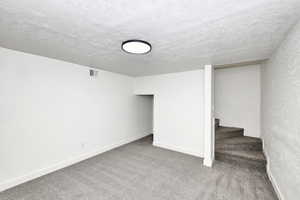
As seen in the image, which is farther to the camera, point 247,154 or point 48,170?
point 247,154

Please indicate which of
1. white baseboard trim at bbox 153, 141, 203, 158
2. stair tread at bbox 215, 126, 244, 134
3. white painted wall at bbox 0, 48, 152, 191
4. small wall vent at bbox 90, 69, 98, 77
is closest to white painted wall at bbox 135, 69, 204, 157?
white baseboard trim at bbox 153, 141, 203, 158

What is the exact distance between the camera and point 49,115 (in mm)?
2654

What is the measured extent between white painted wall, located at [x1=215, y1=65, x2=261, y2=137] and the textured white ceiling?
1.67 metres

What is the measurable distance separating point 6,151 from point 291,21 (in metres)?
4.34

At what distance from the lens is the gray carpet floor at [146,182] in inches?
78.5

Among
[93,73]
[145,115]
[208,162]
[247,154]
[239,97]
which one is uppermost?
[93,73]

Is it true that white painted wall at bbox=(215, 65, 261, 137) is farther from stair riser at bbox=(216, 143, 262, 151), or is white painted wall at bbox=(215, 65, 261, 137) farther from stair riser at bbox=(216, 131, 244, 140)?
stair riser at bbox=(216, 143, 262, 151)

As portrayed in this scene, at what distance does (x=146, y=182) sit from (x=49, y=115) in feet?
7.79

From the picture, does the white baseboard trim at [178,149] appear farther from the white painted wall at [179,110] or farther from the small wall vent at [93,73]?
the small wall vent at [93,73]

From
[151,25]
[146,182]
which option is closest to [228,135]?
[146,182]

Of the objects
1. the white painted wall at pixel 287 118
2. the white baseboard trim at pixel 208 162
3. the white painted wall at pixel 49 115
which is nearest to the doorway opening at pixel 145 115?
the white painted wall at pixel 49 115

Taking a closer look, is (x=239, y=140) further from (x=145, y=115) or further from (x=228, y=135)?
(x=145, y=115)

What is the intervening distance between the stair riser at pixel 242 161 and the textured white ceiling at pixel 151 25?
2275mm

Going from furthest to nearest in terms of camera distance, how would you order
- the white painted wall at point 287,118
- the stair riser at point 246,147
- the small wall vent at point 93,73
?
the small wall vent at point 93,73
the stair riser at point 246,147
the white painted wall at point 287,118
